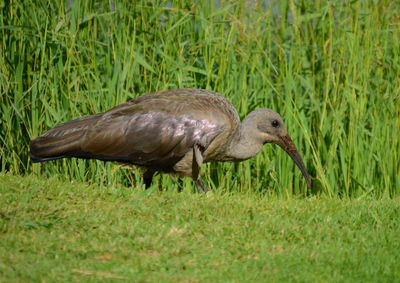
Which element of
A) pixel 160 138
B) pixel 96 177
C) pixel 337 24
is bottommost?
pixel 96 177

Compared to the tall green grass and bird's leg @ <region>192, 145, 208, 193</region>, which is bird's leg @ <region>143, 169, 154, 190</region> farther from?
bird's leg @ <region>192, 145, 208, 193</region>

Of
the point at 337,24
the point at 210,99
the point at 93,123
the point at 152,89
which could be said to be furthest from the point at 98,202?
the point at 337,24

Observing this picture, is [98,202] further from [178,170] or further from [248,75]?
[248,75]

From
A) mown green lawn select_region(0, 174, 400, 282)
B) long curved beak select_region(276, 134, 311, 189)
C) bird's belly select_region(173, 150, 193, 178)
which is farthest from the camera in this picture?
long curved beak select_region(276, 134, 311, 189)

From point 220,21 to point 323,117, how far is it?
4.59 ft

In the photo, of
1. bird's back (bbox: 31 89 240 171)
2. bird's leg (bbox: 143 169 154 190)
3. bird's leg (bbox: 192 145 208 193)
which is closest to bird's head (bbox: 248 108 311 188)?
bird's back (bbox: 31 89 240 171)

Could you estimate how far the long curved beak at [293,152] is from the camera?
7.74m

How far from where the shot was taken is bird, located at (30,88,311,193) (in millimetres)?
7055

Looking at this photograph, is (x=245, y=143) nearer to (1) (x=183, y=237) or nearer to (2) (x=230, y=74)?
(2) (x=230, y=74)

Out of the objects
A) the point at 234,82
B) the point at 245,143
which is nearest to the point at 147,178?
the point at 245,143

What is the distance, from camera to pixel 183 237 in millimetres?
5426

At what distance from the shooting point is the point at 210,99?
7395mm

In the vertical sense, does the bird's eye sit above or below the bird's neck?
above

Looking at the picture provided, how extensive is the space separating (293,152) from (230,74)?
3.53 ft
